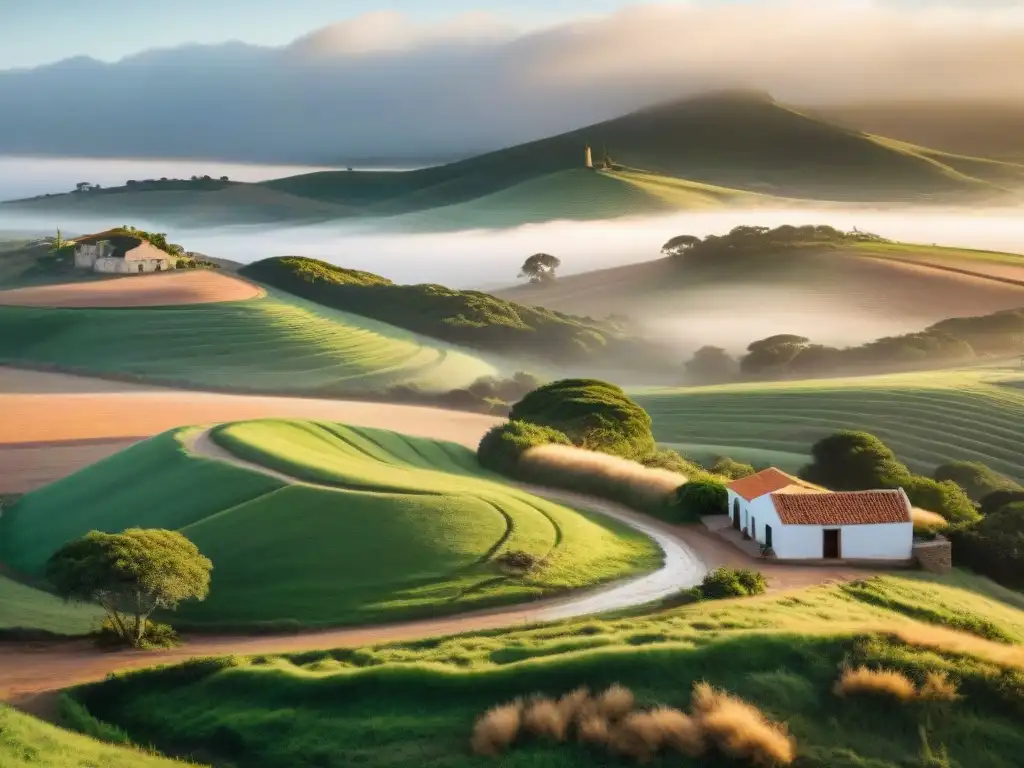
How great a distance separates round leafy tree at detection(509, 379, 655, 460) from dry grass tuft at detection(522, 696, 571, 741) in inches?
1194

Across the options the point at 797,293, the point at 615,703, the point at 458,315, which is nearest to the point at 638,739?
the point at 615,703

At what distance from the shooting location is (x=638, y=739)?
68.3 feet

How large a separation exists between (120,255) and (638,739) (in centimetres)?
9441

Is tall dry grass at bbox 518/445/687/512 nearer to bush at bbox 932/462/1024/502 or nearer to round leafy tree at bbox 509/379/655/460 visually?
round leafy tree at bbox 509/379/655/460

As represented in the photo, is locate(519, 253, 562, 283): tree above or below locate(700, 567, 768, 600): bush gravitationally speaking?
above

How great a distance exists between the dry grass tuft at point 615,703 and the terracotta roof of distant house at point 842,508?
49.0 ft

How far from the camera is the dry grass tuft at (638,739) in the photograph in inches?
814

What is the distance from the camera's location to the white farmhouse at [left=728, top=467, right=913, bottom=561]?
1415 inches

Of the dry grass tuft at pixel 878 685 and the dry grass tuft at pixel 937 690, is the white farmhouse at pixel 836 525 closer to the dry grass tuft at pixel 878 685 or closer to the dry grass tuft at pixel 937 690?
the dry grass tuft at pixel 937 690

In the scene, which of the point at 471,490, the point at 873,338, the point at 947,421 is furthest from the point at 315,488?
the point at 873,338

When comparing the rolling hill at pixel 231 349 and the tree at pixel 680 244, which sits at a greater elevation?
the tree at pixel 680 244

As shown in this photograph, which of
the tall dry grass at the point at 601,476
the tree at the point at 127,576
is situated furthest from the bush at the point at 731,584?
the tree at the point at 127,576

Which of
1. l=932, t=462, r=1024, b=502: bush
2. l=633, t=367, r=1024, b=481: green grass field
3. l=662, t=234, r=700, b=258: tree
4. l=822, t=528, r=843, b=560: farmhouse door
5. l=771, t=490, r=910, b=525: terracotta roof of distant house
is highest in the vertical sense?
l=662, t=234, r=700, b=258: tree

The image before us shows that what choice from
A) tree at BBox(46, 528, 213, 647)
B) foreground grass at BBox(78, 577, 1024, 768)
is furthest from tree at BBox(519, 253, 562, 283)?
foreground grass at BBox(78, 577, 1024, 768)
